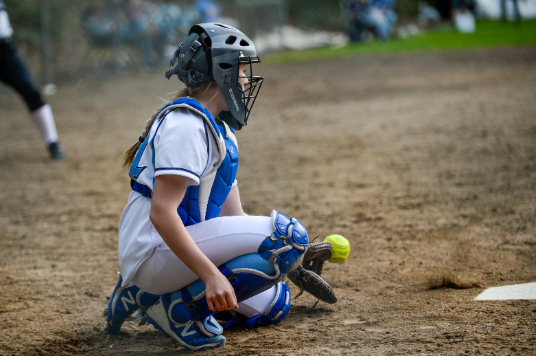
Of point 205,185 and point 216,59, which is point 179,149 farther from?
point 216,59

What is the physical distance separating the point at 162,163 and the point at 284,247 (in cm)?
58

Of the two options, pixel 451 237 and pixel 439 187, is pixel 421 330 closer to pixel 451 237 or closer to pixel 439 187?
pixel 451 237

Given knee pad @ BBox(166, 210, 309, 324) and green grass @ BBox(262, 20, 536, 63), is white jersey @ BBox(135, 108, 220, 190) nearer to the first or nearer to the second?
knee pad @ BBox(166, 210, 309, 324)

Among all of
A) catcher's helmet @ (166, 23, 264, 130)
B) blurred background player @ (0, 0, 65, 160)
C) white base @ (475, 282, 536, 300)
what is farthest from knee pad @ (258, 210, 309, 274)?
blurred background player @ (0, 0, 65, 160)

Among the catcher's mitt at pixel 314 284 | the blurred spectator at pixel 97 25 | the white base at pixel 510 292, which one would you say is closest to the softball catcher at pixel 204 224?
the catcher's mitt at pixel 314 284

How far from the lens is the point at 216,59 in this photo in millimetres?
2133

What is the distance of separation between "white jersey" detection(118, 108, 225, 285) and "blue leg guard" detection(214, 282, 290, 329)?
1.79 ft

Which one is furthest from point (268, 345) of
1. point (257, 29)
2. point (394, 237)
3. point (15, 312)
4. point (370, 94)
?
point (257, 29)

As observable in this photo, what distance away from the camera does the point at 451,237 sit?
135 inches

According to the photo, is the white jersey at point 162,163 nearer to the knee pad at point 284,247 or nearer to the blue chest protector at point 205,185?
the blue chest protector at point 205,185

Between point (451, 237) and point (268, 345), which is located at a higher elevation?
point (268, 345)

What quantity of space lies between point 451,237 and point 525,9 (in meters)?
18.1

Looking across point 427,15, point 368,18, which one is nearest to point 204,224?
point 368,18

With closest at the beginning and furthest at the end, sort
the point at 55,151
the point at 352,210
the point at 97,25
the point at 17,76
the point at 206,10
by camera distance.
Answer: the point at 352,210
the point at 17,76
the point at 55,151
the point at 97,25
the point at 206,10
